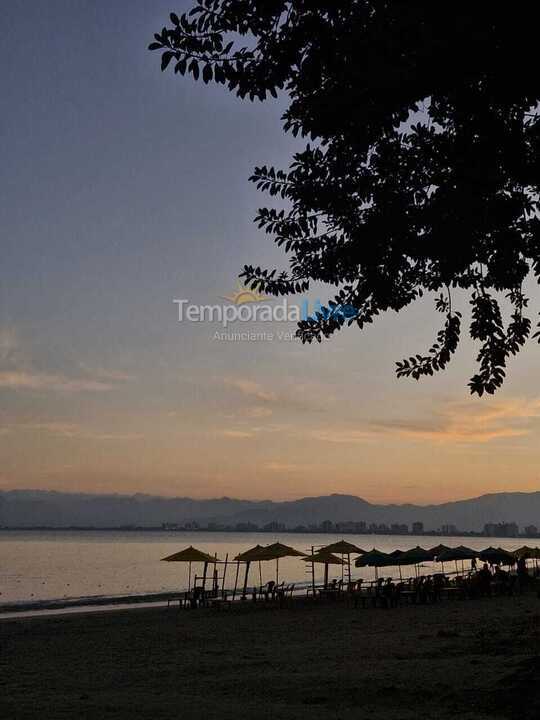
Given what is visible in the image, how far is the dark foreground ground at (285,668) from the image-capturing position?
8.48 m

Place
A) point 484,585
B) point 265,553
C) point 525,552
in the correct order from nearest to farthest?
point 265,553, point 484,585, point 525,552

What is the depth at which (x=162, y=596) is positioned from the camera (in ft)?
148

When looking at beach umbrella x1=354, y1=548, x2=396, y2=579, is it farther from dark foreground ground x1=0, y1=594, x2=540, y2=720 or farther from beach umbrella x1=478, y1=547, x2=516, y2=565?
dark foreground ground x1=0, y1=594, x2=540, y2=720

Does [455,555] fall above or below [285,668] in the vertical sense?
below

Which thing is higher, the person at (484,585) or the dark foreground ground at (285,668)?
the dark foreground ground at (285,668)

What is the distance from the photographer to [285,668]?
12344 millimetres

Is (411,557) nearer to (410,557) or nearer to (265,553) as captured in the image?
(410,557)

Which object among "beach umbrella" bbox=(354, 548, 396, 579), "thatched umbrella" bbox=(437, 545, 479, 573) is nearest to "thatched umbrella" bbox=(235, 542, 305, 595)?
"beach umbrella" bbox=(354, 548, 396, 579)

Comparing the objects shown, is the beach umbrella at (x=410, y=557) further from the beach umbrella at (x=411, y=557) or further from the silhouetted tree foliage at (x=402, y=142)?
the silhouetted tree foliage at (x=402, y=142)

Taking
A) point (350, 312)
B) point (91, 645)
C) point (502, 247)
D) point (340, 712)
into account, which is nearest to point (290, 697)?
point (340, 712)

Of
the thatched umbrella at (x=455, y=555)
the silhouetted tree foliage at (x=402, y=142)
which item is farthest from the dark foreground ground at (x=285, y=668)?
the thatched umbrella at (x=455, y=555)

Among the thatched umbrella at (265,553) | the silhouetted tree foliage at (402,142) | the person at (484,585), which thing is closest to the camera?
the silhouetted tree foliage at (402,142)

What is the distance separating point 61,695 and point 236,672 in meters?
3.02

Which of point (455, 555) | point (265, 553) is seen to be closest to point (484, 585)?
point (455, 555)
